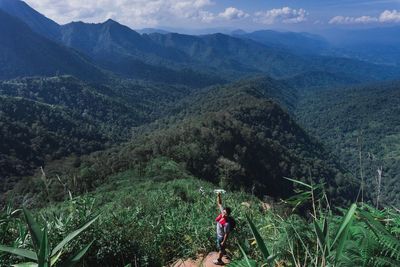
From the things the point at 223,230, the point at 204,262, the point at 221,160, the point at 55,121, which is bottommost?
the point at 55,121

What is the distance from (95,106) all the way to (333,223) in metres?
183

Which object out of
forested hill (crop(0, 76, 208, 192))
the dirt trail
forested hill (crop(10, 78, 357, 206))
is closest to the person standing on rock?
the dirt trail

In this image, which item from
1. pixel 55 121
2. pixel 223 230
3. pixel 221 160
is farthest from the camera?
pixel 55 121

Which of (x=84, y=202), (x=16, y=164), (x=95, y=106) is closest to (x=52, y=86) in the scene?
(x=95, y=106)

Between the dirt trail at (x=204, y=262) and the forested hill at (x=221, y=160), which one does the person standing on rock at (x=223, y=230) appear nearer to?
the dirt trail at (x=204, y=262)

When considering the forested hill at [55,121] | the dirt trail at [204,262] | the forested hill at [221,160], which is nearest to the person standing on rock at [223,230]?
the dirt trail at [204,262]

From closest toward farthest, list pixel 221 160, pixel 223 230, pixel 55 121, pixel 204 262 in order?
pixel 223 230, pixel 204 262, pixel 221 160, pixel 55 121

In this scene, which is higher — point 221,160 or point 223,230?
point 223,230

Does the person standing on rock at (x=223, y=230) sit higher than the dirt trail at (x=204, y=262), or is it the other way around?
the person standing on rock at (x=223, y=230)

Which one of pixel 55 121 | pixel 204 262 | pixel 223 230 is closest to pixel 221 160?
pixel 204 262

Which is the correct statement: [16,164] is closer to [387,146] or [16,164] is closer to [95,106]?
[95,106]

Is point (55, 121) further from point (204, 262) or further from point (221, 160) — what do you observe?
point (204, 262)

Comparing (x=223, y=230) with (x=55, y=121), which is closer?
(x=223, y=230)

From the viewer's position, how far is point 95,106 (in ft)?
589
